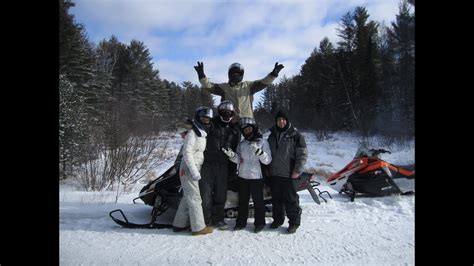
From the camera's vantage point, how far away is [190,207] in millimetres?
4023

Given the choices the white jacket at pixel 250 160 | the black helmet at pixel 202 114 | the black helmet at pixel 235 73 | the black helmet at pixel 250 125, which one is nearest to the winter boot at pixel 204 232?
the white jacket at pixel 250 160

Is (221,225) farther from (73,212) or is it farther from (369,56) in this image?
(369,56)

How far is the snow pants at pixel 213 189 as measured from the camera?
13.8 ft

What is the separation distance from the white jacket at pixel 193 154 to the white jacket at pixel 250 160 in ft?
1.41

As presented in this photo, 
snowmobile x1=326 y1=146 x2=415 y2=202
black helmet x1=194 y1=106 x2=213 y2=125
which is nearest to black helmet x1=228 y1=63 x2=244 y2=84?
black helmet x1=194 y1=106 x2=213 y2=125

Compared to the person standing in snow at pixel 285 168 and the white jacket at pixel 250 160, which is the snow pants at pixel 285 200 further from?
the white jacket at pixel 250 160

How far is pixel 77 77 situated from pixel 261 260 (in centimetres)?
1986

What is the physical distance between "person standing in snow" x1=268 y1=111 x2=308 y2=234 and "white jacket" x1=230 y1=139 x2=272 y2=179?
0.16 metres

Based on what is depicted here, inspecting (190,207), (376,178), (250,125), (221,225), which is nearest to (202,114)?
(250,125)

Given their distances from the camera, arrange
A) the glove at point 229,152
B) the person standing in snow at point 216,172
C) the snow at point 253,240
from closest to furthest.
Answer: the snow at point 253,240 → the glove at point 229,152 → the person standing in snow at point 216,172

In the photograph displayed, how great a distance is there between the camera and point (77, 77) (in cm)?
1969

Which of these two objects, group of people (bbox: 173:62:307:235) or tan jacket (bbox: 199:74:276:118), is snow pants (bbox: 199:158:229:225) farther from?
tan jacket (bbox: 199:74:276:118)

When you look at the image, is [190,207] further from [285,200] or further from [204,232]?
[285,200]

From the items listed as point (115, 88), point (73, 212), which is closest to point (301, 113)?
point (115, 88)
